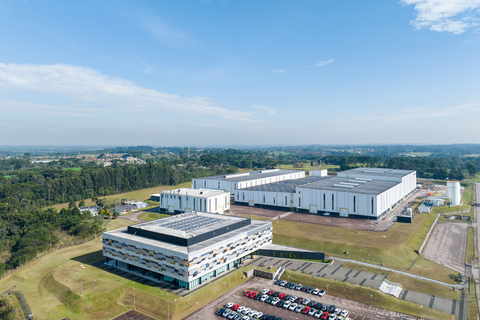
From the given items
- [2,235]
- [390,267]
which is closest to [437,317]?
[390,267]

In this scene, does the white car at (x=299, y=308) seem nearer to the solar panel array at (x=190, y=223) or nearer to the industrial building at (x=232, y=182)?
the solar panel array at (x=190, y=223)

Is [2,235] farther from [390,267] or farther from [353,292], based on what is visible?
[390,267]

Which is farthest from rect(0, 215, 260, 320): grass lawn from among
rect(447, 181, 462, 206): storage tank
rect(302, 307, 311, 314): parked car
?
rect(447, 181, 462, 206): storage tank

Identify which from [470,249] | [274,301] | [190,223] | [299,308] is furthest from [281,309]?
[470,249]

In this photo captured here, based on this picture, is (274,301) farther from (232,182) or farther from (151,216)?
(232,182)

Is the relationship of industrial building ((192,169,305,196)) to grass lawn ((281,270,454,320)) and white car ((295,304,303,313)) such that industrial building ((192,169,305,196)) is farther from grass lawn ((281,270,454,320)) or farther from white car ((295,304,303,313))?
white car ((295,304,303,313))

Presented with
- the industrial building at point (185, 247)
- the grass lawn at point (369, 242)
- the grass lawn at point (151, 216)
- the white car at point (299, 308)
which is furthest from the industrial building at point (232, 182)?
the white car at point (299, 308)
